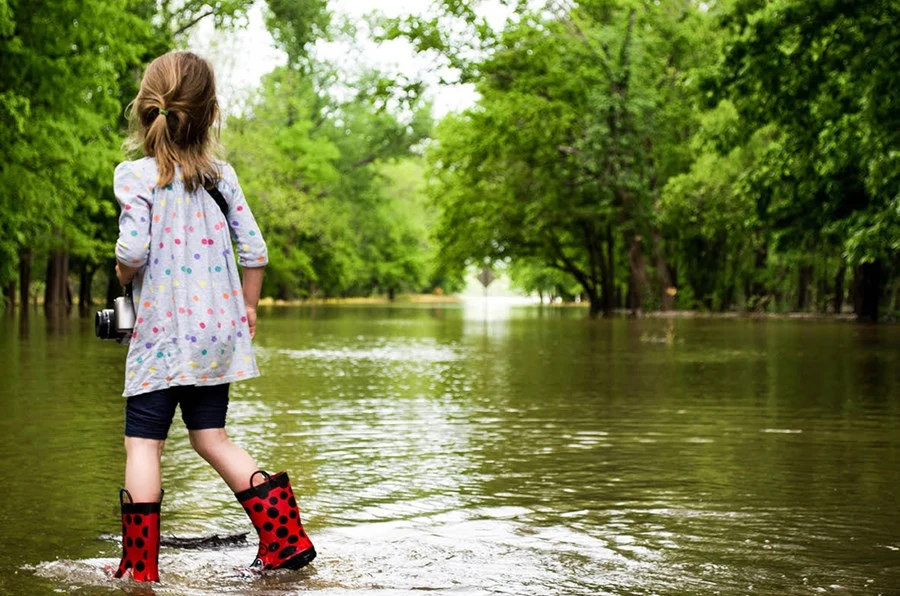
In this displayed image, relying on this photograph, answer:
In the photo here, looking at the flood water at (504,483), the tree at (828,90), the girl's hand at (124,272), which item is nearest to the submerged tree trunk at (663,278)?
the tree at (828,90)

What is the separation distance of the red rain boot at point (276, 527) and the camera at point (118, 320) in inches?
27.3

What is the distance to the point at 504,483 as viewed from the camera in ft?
24.2

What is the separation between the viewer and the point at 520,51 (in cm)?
4734

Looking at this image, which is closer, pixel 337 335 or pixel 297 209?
pixel 337 335

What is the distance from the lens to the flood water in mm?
5016

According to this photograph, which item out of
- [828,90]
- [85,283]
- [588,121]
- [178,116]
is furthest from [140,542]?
[85,283]

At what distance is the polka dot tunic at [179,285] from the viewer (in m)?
4.85

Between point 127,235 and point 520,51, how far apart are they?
43.4 metres

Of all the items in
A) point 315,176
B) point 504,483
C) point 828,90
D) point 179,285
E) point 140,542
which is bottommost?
point 504,483

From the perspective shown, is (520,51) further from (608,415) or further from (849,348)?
(608,415)

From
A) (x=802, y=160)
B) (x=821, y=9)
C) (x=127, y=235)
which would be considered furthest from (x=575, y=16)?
(x=127, y=235)

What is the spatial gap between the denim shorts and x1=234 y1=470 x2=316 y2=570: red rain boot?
0.92 feet

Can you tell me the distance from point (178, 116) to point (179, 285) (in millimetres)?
595

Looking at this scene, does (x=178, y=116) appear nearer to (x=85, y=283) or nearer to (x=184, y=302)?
(x=184, y=302)
